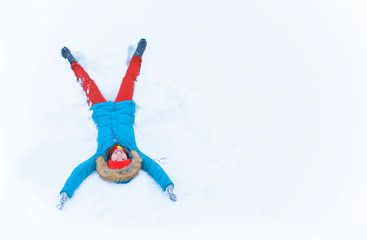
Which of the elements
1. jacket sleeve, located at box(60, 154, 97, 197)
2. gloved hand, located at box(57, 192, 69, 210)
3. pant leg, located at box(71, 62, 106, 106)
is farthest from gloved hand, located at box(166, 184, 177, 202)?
pant leg, located at box(71, 62, 106, 106)

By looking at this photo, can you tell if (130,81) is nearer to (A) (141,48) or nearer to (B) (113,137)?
(A) (141,48)

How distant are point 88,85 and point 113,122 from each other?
30.9 inches

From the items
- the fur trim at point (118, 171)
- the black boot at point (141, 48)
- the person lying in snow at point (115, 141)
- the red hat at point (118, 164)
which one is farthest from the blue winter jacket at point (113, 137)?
the black boot at point (141, 48)

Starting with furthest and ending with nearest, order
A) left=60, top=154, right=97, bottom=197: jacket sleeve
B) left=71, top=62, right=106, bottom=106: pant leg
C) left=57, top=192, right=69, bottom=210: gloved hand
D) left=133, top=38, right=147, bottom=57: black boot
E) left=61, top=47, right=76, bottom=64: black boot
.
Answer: left=133, top=38, right=147, bottom=57: black boot, left=61, top=47, right=76, bottom=64: black boot, left=71, top=62, right=106, bottom=106: pant leg, left=60, top=154, right=97, bottom=197: jacket sleeve, left=57, top=192, right=69, bottom=210: gloved hand

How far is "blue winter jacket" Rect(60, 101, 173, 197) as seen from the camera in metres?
3.44

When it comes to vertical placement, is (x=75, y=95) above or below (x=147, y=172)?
above

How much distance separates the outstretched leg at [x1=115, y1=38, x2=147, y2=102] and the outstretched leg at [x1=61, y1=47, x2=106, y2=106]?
0.29m

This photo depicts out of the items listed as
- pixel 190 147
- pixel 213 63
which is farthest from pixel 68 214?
pixel 213 63

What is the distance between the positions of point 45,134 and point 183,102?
1.90m

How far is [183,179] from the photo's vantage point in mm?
3658

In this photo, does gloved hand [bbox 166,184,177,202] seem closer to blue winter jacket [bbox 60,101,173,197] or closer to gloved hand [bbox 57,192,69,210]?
blue winter jacket [bbox 60,101,173,197]

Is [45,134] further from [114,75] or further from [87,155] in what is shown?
[114,75]

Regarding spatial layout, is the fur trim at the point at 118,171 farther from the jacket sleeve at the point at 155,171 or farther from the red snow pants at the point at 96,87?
the red snow pants at the point at 96,87

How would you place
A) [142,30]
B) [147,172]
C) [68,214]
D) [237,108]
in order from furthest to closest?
[142,30], [237,108], [147,172], [68,214]
